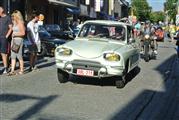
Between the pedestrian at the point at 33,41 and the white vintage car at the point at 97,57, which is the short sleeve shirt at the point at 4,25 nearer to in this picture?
the pedestrian at the point at 33,41

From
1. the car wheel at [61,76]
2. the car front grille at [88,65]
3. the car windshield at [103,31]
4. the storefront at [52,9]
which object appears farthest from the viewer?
the storefront at [52,9]

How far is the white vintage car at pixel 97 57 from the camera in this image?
1142 centimetres

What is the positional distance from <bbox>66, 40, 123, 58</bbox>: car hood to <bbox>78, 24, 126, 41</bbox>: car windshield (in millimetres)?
579

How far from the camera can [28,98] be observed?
31.8 feet

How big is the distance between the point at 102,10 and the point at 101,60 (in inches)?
2747

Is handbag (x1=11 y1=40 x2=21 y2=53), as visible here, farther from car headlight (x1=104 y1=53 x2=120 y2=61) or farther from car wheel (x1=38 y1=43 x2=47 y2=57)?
car wheel (x1=38 y1=43 x2=47 y2=57)

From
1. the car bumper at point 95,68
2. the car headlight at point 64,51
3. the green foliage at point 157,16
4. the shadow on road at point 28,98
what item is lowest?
the green foliage at point 157,16

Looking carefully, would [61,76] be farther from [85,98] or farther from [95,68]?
[85,98]

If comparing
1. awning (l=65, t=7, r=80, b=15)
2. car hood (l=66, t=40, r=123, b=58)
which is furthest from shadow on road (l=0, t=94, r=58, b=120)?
awning (l=65, t=7, r=80, b=15)

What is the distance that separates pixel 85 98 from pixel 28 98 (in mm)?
1200

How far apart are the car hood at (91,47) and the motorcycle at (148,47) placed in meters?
8.29

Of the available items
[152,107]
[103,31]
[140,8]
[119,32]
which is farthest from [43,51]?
[140,8]

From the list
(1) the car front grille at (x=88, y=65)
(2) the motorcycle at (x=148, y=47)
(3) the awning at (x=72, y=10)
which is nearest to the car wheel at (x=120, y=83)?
(1) the car front grille at (x=88, y=65)

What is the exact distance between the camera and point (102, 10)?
80625 mm
